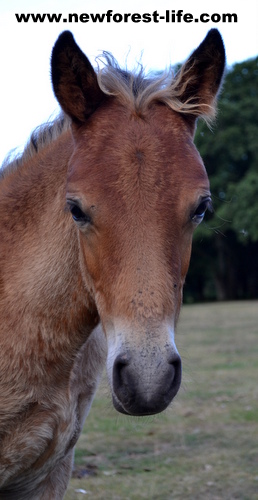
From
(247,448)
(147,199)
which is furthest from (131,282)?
(247,448)

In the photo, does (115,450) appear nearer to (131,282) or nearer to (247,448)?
(247,448)

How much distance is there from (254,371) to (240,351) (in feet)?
9.88

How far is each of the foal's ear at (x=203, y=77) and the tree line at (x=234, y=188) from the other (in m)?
32.7

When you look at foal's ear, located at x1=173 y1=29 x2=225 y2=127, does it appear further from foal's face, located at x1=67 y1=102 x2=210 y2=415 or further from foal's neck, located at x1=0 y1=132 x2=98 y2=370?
foal's neck, located at x1=0 y1=132 x2=98 y2=370

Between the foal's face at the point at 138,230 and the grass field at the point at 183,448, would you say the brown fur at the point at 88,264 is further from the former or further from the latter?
the grass field at the point at 183,448

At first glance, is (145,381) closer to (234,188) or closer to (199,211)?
(199,211)

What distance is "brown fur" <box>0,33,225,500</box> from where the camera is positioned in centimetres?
308

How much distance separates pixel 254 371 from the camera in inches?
495

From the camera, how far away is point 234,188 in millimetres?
39094

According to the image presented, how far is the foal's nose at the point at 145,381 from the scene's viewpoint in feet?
9.50

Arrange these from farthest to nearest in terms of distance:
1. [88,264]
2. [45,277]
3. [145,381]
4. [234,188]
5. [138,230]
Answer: [234,188] → [45,277] → [88,264] → [138,230] → [145,381]

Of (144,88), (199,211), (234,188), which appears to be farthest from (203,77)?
(234,188)

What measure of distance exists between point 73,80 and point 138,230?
0.98 m

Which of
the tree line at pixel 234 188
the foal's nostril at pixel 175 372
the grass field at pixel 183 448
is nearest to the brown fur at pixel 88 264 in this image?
the foal's nostril at pixel 175 372
